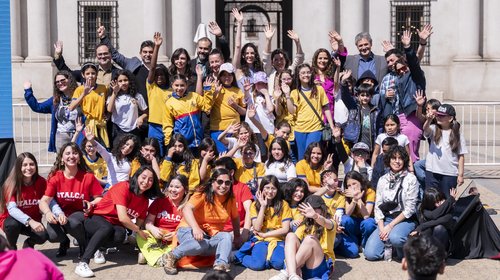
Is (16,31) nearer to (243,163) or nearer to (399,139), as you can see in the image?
(243,163)

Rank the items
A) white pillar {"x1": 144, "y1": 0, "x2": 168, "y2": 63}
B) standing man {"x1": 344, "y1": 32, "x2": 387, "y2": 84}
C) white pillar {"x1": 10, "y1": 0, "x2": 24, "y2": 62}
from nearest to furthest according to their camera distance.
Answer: standing man {"x1": 344, "y1": 32, "x2": 387, "y2": 84} → white pillar {"x1": 144, "y1": 0, "x2": 168, "y2": 63} → white pillar {"x1": 10, "y1": 0, "x2": 24, "y2": 62}

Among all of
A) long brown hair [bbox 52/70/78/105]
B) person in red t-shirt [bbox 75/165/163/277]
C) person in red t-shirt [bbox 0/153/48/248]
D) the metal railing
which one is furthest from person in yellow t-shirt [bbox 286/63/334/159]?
the metal railing

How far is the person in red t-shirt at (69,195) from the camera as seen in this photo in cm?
1011

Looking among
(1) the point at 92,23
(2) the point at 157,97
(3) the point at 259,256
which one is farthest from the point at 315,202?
(1) the point at 92,23

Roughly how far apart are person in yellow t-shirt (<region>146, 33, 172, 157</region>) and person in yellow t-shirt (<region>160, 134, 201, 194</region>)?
0.85m

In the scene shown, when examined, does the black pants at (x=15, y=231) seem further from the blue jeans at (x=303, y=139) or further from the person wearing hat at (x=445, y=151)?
the person wearing hat at (x=445, y=151)

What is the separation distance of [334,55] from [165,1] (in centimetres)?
1147

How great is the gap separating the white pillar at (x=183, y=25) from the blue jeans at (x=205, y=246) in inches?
553

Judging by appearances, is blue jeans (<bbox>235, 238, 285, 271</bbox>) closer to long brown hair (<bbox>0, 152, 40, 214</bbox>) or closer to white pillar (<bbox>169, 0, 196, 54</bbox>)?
long brown hair (<bbox>0, 152, 40, 214</bbox>)

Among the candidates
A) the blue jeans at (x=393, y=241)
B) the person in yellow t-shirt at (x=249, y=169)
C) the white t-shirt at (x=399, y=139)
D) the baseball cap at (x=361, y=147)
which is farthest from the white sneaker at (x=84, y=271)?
the white t-shirt at (x=399, y=139)

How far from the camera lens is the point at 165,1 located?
78.3ft

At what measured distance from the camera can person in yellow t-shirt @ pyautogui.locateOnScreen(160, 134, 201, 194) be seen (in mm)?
11000

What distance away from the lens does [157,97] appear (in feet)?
39.6

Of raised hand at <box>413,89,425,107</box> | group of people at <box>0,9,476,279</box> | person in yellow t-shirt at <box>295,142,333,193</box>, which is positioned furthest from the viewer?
raised hand at <box>413,89,425,107</box>
